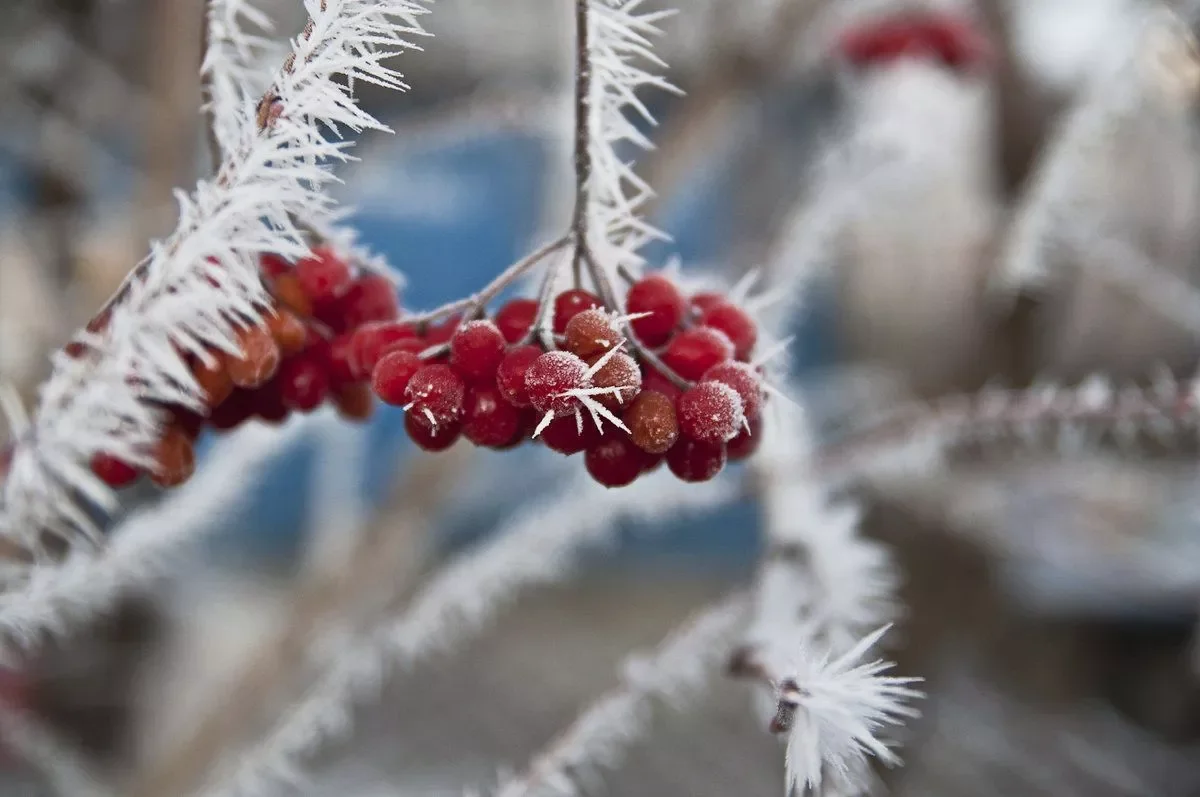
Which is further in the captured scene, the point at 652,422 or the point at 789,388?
the point at 789,388

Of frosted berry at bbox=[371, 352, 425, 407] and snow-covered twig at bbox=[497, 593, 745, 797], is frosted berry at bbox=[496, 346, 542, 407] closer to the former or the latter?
frosted berry at bbox=[371, 352, 425, 407]

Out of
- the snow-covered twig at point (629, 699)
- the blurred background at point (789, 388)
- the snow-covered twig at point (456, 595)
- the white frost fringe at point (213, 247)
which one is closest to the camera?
the white frost fringe at point (213, 247)

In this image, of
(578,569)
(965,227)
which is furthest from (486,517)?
(965,227)

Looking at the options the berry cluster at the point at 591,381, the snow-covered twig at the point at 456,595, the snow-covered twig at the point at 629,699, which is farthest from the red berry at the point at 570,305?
the snow-covered twig at the point at 456,595

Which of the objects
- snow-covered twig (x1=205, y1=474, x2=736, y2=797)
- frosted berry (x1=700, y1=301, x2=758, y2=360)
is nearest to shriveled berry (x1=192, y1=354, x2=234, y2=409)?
frosted berry (x1=700, y1=301, x2=758, y2=360)

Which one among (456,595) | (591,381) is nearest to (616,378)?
(591,381)

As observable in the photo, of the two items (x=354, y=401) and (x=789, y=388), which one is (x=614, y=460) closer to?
(x=354, y=401)

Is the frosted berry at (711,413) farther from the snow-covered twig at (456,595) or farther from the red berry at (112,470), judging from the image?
the snow-covered twig at (456,595)
